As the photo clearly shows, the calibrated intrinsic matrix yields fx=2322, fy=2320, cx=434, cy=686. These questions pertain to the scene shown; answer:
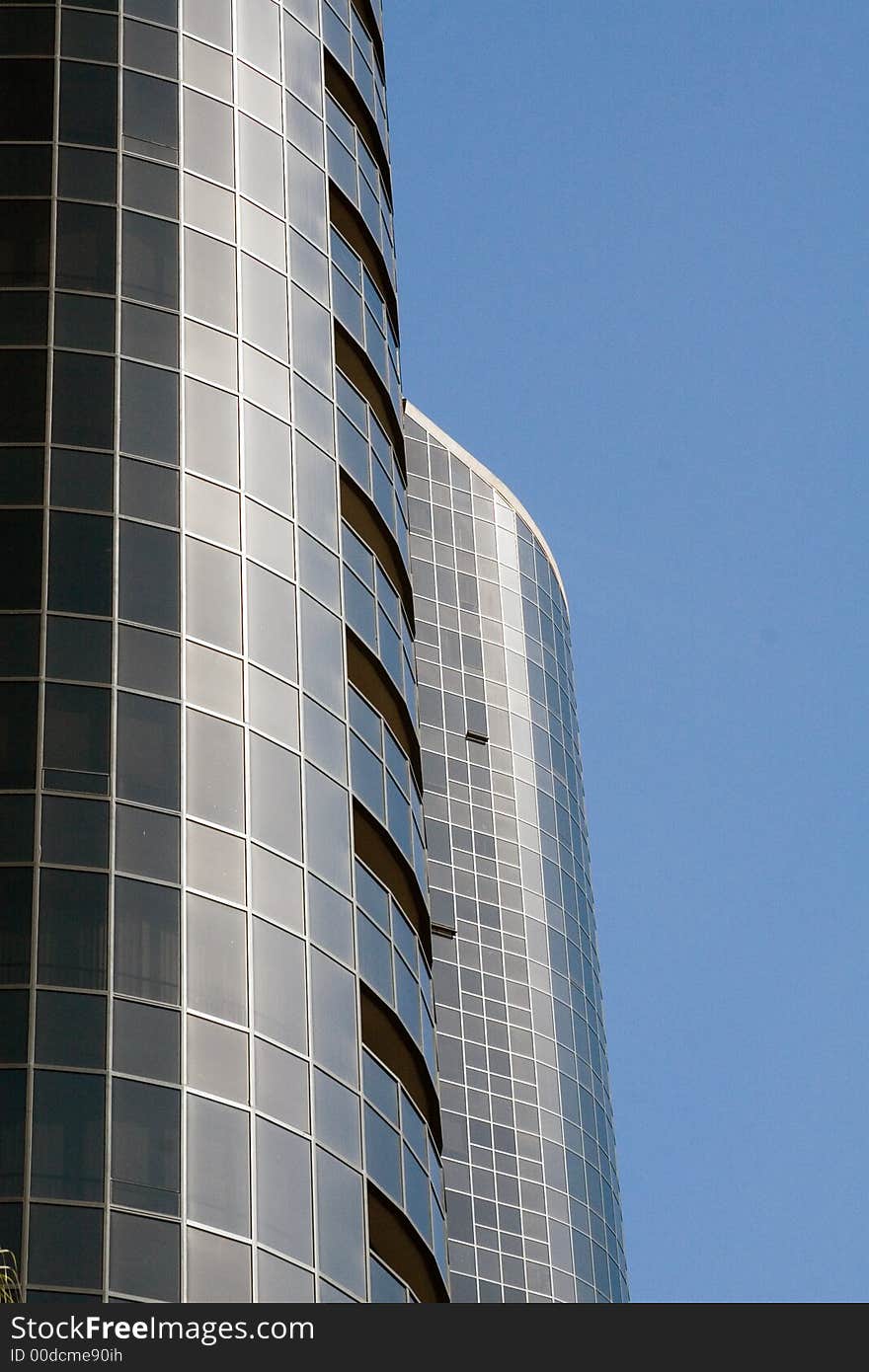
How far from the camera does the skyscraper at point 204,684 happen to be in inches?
1176

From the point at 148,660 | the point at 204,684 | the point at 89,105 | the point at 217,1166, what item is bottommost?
the point at 217,1166

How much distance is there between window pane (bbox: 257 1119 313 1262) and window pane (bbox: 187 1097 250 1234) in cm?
25

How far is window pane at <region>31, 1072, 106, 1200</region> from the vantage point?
2864 cm

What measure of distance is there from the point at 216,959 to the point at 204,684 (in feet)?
14.6

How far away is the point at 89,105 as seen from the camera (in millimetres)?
38281

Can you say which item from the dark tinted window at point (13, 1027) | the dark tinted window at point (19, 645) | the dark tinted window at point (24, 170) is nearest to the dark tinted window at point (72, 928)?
the dark tinted window at point (13, 1027)

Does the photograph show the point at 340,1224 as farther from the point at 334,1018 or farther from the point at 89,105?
the point at 89,105

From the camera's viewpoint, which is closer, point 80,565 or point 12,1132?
point 12,1132

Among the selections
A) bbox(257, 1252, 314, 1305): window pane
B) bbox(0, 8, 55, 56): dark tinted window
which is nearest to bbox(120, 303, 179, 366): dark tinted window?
bbox(0, 8, 55, 56): dark tinted window

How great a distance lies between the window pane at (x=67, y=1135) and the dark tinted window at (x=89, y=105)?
1632 centimetres

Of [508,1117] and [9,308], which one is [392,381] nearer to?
[9,308]

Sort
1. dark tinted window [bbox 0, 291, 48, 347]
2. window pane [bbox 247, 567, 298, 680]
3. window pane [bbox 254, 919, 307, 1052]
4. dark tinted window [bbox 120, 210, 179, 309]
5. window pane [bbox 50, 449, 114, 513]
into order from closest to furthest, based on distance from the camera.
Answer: window pane [bbox 254, 919, 307, 1052] → window pane [bbox 50, 449, 114, 513] → window pane [bbox 247, 567, 298, 680] → dark tinted window [bbox 0, 291, 48, 347] → dark tinted window [bbox 120, 210, 179, 309]

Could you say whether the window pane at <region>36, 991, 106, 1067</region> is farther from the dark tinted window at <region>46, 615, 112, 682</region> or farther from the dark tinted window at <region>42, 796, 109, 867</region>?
the dark tinted window at <region>46, 615, 112, 682</region>

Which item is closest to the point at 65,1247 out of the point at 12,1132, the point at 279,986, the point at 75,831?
the point at 12,1132
